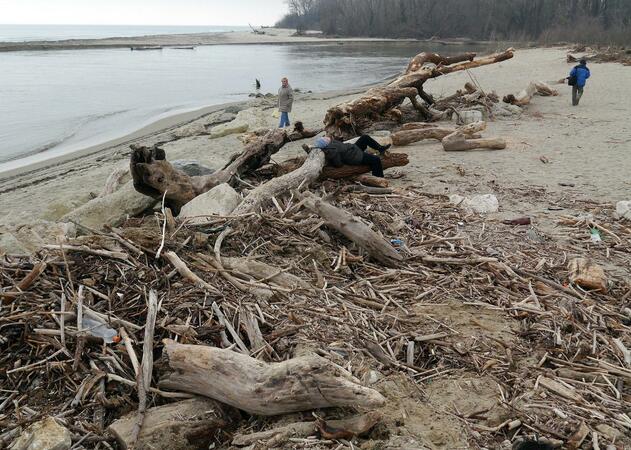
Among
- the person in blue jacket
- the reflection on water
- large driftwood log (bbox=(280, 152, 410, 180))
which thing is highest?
the person in blue jacket

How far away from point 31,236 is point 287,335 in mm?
3606

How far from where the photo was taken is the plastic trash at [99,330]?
362 centimetres

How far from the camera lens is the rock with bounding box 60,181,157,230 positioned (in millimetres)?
7027

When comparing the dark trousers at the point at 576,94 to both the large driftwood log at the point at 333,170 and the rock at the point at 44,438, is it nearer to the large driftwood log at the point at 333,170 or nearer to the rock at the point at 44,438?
the large driftwood log at the point at 333,170

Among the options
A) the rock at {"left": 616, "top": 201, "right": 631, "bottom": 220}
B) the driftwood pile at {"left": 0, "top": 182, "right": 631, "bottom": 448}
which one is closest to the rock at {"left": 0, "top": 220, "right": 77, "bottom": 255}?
the driftwood pile at {"left": 0, "top": 182, "right": 631, "bottom": 448}

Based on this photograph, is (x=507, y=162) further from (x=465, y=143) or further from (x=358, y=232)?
(x=358, y=232)

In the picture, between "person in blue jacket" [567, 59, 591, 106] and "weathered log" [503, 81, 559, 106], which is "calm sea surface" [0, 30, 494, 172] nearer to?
"weathered log" [503, 81, 559, 106]

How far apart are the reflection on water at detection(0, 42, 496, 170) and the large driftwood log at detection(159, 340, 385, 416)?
17.0 m

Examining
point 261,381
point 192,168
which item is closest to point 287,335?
point 261,381

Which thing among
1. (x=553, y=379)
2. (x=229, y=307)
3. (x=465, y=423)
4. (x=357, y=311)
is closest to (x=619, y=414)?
(x=553, y=379)

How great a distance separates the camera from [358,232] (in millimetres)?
5523

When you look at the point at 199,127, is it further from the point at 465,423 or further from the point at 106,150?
the point at 465,423

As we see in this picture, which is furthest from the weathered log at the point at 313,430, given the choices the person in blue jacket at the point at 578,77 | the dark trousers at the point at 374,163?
the person in blue jacket at the point at 578,77

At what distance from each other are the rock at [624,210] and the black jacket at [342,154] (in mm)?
3792
